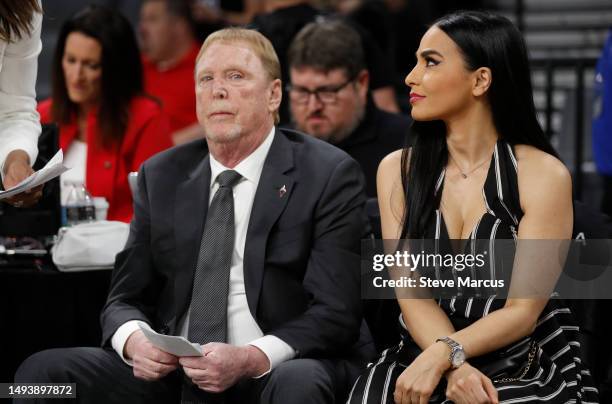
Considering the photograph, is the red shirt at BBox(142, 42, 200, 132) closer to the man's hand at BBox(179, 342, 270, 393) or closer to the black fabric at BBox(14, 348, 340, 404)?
the black fabric at BBox(14, 348, 340, 404)

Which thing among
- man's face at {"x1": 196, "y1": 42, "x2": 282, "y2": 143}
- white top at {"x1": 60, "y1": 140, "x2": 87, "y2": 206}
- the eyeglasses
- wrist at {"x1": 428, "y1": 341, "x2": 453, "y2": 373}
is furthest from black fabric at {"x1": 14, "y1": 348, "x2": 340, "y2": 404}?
the eyeglasses

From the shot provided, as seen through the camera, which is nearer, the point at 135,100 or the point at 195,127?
the point at 135,100

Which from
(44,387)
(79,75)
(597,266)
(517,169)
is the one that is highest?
(79,75)

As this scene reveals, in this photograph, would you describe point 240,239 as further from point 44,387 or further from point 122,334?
point 44,387

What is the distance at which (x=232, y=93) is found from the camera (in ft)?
12.5

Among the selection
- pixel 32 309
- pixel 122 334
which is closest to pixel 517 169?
pixel 122 334

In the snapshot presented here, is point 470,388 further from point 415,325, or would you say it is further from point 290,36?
point 290,36

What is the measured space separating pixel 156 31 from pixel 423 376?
4691 millimetres

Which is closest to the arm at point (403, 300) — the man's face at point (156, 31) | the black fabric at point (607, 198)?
the black fabric at point (607, 198)

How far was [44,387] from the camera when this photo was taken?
11.5 feet

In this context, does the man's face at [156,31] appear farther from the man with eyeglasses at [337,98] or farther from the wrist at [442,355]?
the wrist at [442,355]

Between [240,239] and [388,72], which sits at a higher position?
[388,72]

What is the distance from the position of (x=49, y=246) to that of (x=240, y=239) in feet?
3.47

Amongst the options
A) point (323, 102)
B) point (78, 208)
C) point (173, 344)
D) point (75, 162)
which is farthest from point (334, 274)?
point (75, 162)
